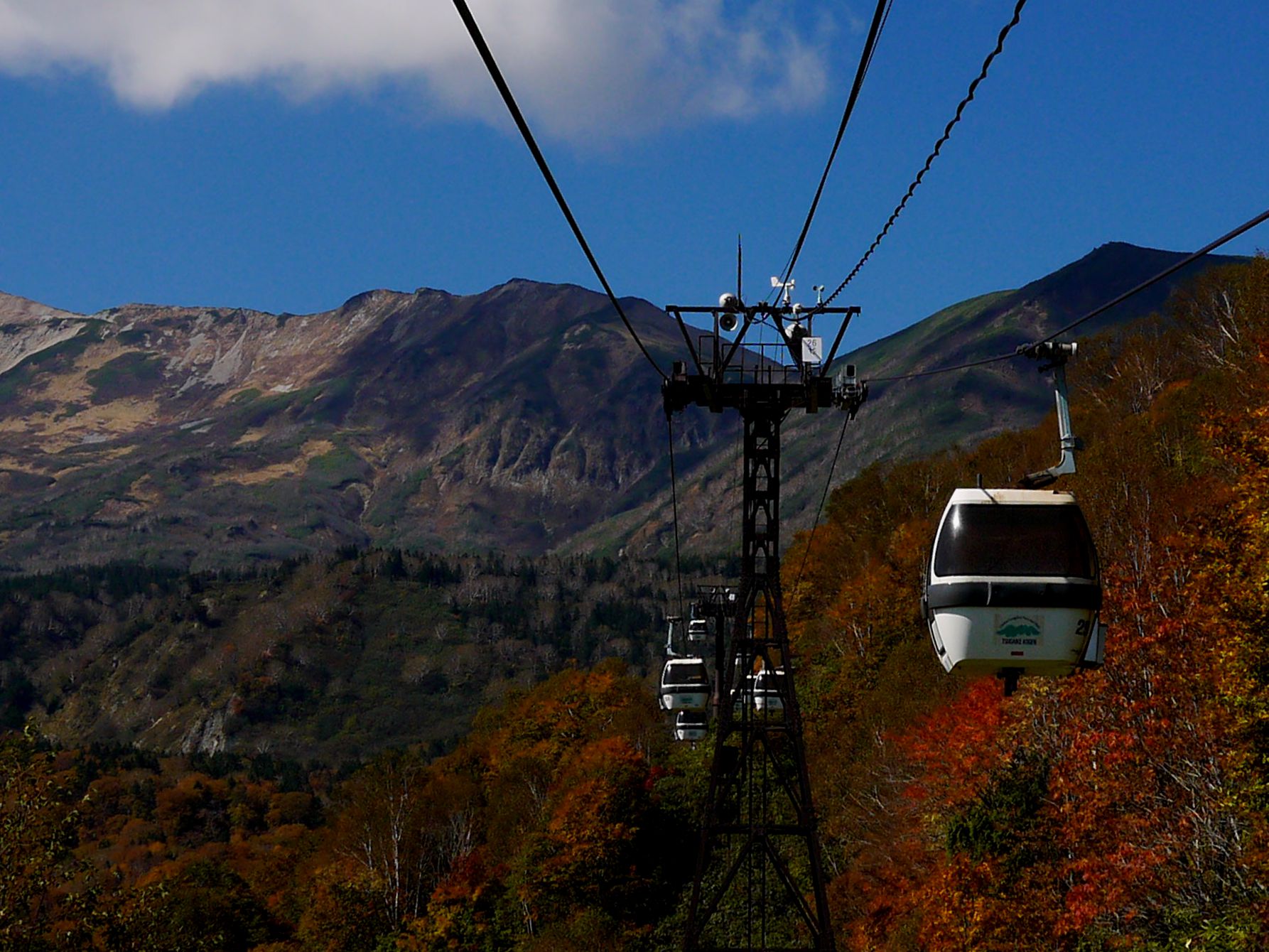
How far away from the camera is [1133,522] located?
58375 mm

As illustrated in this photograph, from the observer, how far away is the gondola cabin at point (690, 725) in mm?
51188

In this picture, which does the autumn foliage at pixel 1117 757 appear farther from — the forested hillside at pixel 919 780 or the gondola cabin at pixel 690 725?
the gondola cabin at pixel 690 725

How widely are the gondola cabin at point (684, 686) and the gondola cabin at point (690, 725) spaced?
85 cm

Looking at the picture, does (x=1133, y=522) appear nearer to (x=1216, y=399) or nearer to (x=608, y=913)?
(x=1216, y=399)

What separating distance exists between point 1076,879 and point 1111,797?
201 inches

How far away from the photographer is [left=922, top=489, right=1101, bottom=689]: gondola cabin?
1686 cm

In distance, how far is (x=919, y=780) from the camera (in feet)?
179

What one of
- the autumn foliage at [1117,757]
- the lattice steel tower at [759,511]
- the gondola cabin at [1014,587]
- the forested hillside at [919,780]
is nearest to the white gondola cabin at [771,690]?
the lattice steel tower at [759,511]

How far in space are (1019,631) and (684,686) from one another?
33947mm

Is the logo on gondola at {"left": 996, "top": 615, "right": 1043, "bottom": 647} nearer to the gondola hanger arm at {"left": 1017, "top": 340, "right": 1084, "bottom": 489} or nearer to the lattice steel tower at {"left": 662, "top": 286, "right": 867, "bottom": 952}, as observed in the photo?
the gondola hanger arm at {"left": 1017, "top": 340, "right": 1084, "bottom": 489}

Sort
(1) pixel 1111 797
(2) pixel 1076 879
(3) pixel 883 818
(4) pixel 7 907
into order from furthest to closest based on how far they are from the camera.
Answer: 1. (3) pixel 883 818
2. (2) pixel 1076 879
3. (1) pixel 1111 797
4. (4) pixel 7 907

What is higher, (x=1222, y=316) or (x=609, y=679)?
(x=1222, y=316)

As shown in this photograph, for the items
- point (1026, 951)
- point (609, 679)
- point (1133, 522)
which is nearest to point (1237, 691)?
point (1026, 951)

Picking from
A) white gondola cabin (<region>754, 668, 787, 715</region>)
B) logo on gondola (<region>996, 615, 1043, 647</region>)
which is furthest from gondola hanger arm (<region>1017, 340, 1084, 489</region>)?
white gondola cabin (<region>754, 668, 787, 715</region>)
